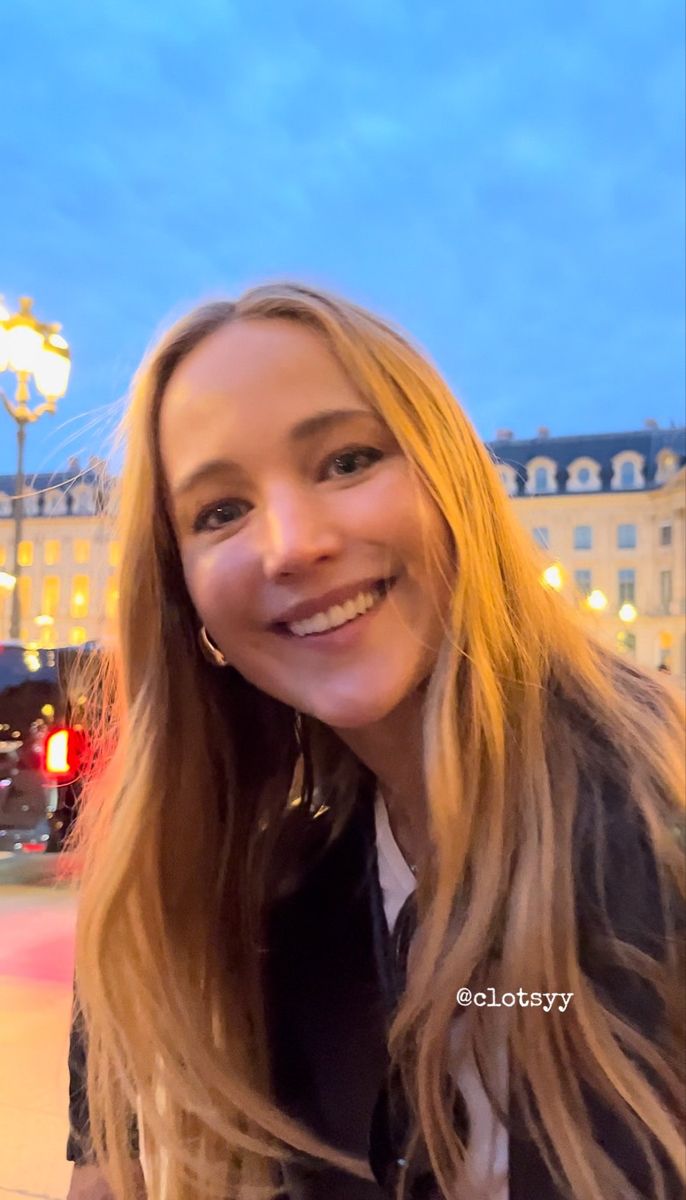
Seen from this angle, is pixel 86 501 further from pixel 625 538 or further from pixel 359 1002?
pixel 625 538

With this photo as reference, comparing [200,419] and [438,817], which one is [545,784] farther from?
[200,419]

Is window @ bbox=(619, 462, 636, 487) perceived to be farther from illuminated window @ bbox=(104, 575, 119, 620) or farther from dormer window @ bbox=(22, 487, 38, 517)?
illuminated window @ bbox=(104, 575, 119, 620)

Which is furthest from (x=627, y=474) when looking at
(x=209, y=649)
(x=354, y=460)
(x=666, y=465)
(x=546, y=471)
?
(x=354, y=460)

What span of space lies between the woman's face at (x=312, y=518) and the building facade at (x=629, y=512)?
2718 centimetres

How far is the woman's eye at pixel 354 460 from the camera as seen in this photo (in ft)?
3.14

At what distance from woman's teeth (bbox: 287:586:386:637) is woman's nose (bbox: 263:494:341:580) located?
0.06m

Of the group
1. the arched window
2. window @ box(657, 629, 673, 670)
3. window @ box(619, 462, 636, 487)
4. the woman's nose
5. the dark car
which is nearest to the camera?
the woman's nose

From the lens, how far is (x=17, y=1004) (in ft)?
10.8

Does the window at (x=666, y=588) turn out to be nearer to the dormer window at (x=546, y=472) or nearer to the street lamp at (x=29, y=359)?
the dormer window at (x=546, y=472)

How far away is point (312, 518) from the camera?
3.07 feet

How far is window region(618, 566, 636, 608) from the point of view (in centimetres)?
3197

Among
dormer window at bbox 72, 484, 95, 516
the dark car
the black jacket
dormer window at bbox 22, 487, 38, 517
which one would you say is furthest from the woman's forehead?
the dark car

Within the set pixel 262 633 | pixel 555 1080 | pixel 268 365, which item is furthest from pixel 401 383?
pixel 555 1080

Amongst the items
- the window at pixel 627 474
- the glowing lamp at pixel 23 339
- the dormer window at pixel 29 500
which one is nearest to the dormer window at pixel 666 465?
the window at pixel 627 474
